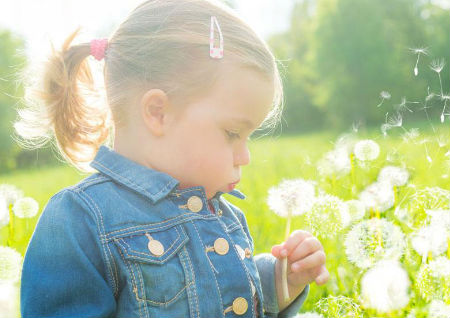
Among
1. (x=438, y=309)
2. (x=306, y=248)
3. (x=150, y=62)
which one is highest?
(x=150, y=62)

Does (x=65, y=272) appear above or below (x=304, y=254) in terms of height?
above

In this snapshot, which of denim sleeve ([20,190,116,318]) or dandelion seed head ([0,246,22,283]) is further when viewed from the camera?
dandelion seed head ([0,246,22,283])

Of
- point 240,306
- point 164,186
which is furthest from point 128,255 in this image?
point 240,306

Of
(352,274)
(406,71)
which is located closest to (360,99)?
(406,71)

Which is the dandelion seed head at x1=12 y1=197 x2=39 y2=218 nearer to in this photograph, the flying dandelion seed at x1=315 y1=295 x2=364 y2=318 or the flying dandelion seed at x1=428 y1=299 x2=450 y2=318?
the flying dandelion seed at x1=315 y1=295 x2=364 y2=318

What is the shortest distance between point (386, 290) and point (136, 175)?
817 mm

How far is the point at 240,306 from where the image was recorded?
1597mm

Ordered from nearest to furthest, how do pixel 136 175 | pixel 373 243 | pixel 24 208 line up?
pixel 136 175 < pixel 373 243 < pixel 24 208

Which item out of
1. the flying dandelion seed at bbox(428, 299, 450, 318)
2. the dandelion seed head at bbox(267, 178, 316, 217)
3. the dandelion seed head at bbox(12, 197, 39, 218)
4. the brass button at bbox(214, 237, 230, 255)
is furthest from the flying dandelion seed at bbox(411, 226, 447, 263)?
the dandelion seed head at bbox(12, 197, 39, 218)

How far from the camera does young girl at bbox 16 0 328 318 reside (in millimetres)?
1441

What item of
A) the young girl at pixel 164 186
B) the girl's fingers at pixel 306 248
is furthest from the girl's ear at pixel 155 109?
the girl's fingers at pixel 306 248

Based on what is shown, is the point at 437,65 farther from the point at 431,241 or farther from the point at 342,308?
the point at 342,308

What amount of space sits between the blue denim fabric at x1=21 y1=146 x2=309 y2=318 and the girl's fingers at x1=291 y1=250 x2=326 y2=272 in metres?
0.16

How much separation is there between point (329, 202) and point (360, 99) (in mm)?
21782
